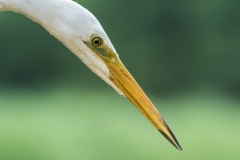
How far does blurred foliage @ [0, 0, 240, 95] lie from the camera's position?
12.7 metres

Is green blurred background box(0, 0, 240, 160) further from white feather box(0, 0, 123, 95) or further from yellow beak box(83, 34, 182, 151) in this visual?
white feather box(0, 0, 123, 95)

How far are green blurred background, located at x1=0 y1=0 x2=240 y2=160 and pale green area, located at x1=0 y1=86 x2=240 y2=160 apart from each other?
0.04ft

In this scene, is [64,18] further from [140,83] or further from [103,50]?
[140,83]

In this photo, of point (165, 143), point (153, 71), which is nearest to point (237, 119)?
point (165, 143)

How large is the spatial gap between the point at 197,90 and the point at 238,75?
0.82m

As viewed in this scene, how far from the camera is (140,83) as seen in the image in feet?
41.1

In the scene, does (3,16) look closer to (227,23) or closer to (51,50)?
(51,50)

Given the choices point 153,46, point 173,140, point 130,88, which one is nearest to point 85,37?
point 130,88

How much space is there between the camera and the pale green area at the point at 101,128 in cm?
870

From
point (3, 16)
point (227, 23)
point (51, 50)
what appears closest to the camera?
point (3, 16)

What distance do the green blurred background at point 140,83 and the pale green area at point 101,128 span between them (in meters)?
0.01

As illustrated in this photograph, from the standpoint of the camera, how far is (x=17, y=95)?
1055 cm

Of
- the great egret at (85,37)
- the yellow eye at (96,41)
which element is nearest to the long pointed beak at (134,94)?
the great egret at (85,37)

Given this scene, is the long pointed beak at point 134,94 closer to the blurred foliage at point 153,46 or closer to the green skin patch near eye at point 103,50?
the green skin patch near eye at point 103,50
